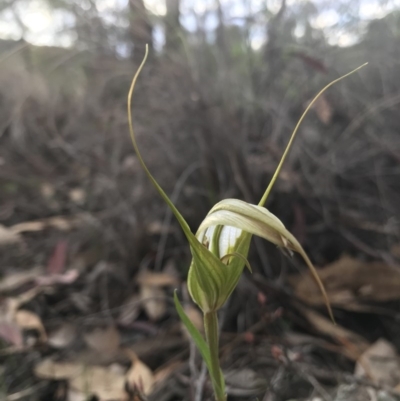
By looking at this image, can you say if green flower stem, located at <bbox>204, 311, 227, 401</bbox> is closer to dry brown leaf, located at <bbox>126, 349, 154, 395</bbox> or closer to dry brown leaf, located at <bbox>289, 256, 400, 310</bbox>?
dry brown leaf, located at <bbox>126, 349, 154, 395</bbox>

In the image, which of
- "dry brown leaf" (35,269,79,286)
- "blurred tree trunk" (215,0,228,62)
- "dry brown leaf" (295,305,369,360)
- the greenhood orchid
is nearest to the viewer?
the greenhood orchid

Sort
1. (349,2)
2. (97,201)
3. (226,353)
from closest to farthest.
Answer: (226,353), (349,2), (97,201)

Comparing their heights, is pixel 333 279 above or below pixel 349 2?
below

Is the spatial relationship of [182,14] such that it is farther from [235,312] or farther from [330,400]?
[330,400]

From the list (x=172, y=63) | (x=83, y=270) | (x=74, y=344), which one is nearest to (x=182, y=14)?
(x=172, y=63)

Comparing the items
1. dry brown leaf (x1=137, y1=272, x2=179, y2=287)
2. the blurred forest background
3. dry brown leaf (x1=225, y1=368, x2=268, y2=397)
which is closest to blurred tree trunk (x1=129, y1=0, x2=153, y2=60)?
the blurred forest background

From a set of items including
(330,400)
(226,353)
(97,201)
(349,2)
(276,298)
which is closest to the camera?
(330,400)

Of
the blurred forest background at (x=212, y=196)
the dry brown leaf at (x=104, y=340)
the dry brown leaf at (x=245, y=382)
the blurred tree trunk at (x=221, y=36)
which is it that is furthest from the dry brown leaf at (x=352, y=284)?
the blurred tree trunk at (x=221, y=36)
